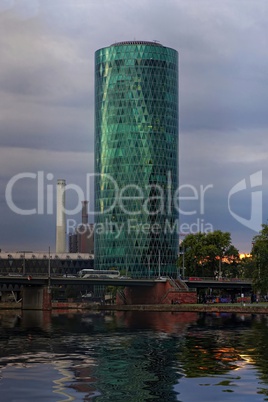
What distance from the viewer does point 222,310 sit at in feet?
602

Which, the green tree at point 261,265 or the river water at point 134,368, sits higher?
the green tree at point 261,265

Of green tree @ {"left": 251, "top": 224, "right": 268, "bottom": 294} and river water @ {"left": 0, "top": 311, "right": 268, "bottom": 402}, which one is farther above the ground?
green tree @ {"left": 251, "top": 224, "right": 268, "bottom": 294}

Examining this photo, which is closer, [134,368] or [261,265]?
[134,368]

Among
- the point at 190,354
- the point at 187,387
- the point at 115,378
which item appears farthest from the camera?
the point at 190,354

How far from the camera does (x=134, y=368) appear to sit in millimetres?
62938

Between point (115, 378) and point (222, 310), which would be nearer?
point (115, 378)

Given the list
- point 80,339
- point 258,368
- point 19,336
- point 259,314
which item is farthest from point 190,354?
point 259,314

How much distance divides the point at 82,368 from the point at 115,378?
235 inches

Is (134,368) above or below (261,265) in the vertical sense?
below

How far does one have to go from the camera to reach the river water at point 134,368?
5056 centimetres

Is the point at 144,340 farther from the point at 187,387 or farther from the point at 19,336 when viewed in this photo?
the point at 187,387

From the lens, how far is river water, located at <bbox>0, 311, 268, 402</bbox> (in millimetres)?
50562

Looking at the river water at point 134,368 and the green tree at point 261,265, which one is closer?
the river water at point 134,368

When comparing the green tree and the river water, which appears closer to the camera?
the river water
